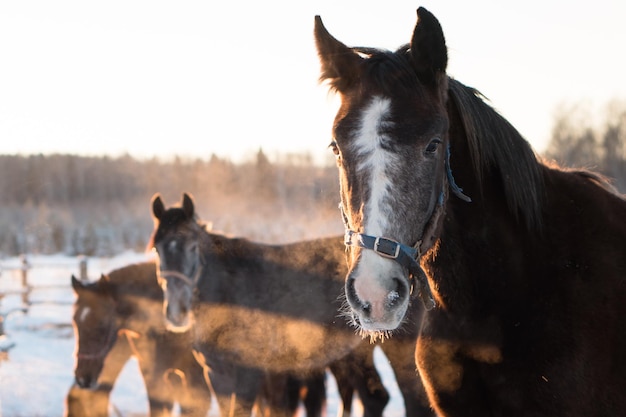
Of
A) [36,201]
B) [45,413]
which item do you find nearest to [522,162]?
[45,413]

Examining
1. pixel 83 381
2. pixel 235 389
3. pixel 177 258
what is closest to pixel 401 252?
pixel 235 389

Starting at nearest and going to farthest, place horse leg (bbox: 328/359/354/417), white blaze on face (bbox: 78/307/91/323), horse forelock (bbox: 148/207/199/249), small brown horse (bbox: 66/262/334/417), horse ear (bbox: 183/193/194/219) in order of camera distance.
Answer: horse forelock (bbox: 148/207/199/249)
horse ear (bbox: 183/193/194/219)
horse leg (bbox: 328/359/354/417)
small brown horse (bbox: 66/262/334/417)
white blaze on face (bbox: 78/307/91/323)

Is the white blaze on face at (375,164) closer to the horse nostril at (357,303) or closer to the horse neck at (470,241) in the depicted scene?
the horse nostril at (357,303)

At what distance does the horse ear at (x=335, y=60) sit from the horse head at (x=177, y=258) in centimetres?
392

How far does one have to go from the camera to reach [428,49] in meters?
2.47

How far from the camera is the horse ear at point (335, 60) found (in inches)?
105

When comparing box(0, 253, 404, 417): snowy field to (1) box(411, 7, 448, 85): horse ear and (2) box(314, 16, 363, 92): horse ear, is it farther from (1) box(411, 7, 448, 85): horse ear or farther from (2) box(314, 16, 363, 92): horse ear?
(1) box(411, 7, 448, 85): horse ear

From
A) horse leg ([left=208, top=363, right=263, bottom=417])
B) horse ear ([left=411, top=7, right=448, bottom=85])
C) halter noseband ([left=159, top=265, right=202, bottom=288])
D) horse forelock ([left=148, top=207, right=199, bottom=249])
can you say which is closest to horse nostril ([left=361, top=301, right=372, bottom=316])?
horse ear ([left=411, top=7, right=448, bottom=85])

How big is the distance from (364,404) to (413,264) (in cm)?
464

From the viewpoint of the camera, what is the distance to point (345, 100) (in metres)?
2.62

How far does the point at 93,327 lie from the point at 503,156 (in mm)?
5750

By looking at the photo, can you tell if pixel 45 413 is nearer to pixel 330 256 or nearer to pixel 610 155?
pixel 330 256

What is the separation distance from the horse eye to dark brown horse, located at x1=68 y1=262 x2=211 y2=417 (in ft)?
17.3

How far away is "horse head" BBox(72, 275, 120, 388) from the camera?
6922mm
